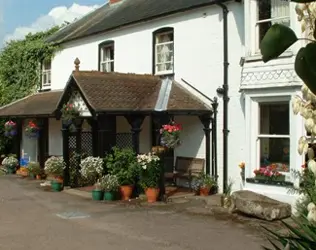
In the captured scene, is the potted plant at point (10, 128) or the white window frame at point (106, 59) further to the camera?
the potted plant at point (10, 128)

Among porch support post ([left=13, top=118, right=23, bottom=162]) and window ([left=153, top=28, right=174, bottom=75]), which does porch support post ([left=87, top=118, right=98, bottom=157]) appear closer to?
window ([left=153, top=28, right=174, bottom=75])

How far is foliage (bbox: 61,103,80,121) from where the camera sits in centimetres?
1432

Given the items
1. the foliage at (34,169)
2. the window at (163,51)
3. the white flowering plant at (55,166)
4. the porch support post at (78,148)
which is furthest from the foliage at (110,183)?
the foliage at (34,169)

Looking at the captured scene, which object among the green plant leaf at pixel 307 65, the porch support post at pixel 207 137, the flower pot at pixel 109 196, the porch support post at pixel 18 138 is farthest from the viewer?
the porch support post at pixel 18 138

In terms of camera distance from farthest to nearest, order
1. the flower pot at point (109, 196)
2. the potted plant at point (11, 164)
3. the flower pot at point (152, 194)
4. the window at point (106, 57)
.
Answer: the potted plant at point (11, 164) → the window at point (106, 57) → the flower pot at point (109, 196) → the flower pot at point (152, 194)

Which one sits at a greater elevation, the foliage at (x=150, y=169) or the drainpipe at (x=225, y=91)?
the drainpipe at (x=225, y=91)

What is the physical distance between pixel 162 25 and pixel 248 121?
5.07 meters

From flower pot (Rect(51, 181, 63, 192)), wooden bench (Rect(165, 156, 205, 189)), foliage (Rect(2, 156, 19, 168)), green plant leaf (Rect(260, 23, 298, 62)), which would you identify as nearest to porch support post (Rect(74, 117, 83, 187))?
flower pot (Rect(51, 181, 63, 192))

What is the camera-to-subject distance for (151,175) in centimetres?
1269

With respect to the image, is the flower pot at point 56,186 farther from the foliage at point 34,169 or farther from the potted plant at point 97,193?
the foliage at point 34,169

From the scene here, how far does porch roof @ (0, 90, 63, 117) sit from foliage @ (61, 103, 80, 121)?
11.0ft

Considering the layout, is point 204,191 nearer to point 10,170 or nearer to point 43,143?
point 43,143

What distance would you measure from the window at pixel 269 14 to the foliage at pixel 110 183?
5.08 m

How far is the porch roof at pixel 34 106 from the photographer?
61.9ft
